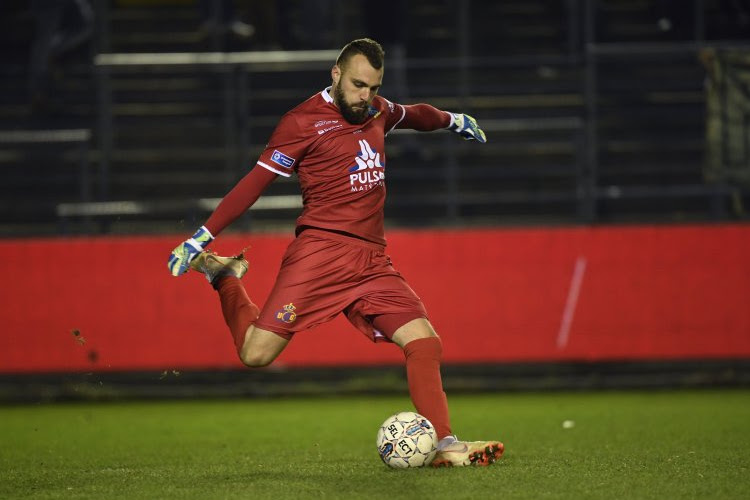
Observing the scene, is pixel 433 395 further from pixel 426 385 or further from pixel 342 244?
pixel 342 244

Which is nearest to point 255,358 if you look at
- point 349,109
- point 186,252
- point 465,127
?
point 186,252

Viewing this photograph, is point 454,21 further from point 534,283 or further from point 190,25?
point 534,283

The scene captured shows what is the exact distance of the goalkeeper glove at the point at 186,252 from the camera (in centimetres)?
619

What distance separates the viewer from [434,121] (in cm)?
705

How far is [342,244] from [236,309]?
2.57ft

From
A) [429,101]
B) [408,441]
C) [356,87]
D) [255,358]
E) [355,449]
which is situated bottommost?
[355,449]

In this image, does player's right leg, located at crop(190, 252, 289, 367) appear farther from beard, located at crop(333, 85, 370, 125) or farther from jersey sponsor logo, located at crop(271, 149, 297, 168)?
beard, located at crop(333, 85, 370, 125)

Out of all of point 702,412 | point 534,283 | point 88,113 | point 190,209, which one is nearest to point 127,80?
point 88,113

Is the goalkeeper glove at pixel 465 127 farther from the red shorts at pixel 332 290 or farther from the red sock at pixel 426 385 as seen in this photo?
the red sock at pixel 426 385

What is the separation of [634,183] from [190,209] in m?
5.13

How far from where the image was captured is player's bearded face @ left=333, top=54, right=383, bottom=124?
626 cm

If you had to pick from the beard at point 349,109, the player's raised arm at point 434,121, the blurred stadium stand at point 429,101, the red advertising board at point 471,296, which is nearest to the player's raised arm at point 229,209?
the beard at point 349,109

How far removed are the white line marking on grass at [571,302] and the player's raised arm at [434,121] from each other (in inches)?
188

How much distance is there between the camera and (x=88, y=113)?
14.4m
